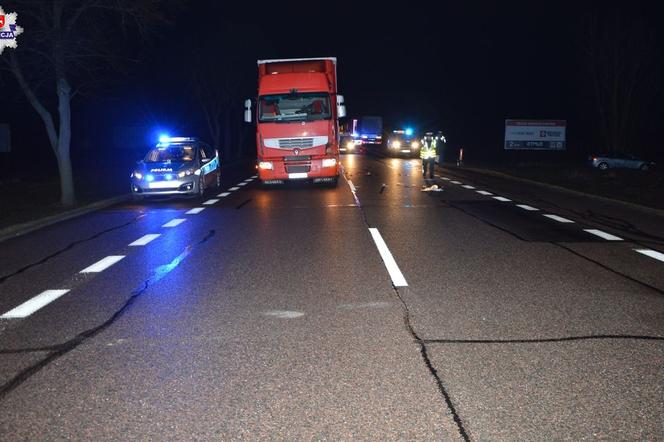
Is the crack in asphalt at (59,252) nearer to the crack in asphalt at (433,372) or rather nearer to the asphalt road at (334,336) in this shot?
the asphalt road at (334,336)

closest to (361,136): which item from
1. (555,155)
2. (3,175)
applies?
(555,155)

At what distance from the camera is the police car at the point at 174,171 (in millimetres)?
17781

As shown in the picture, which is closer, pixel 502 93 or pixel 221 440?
pixel 221 440

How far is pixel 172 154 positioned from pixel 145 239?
9218 mm

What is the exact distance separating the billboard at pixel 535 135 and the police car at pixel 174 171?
85.9ft

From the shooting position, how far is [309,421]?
3.88 meters

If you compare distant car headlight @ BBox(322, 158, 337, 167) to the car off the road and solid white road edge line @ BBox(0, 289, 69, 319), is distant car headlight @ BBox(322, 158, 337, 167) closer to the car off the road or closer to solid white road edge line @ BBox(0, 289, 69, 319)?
solid white road edge line @ BBox(0, 289, 69, 319)

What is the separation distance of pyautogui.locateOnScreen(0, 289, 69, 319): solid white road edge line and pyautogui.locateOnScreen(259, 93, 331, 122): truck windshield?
44.7ft

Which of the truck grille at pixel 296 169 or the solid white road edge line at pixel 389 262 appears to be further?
the truck grille at pixel 296 169

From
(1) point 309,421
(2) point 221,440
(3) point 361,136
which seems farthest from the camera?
(3) point 361,136

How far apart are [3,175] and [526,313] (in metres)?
28.0

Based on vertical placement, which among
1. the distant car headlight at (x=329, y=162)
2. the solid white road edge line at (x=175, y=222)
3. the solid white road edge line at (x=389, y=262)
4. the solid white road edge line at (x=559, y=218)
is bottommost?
the solid white road edge line at (x=175, y=222)

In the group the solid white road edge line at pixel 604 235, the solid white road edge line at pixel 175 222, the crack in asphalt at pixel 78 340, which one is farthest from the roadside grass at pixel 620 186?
the crack in asphalt at pixel 78 340

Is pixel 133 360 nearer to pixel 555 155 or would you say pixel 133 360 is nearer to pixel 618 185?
pixel 618 185
